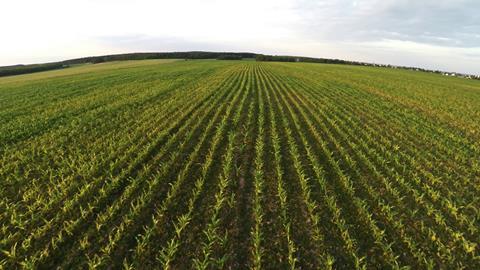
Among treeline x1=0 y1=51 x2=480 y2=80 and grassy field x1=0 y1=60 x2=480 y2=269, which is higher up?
treeline x1=0 y1=51 x2=480 y2=80

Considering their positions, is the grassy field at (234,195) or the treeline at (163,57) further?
the treeline at (163,57)

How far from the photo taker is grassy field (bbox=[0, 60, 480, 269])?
544 centimetres

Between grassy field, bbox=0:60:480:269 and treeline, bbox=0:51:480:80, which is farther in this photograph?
treeline, bbox=0:51:480:80

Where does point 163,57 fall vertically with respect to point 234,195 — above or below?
above

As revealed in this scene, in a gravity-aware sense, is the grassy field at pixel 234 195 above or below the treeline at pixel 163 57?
below

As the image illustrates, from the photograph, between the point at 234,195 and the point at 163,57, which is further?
the point at 163,57

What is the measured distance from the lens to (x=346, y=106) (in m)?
20.7

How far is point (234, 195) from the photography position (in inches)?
295

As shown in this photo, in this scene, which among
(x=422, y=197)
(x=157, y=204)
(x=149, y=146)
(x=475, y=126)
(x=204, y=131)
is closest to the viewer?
(x=157, y=204)

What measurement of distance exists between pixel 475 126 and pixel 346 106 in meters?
7.85

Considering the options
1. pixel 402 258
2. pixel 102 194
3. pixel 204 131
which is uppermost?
pixel 204 131

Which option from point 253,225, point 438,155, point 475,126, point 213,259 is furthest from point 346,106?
point 213,259

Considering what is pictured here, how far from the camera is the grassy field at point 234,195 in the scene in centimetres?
544

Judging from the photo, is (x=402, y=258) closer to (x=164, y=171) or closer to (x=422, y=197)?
(x=422, y=197)
